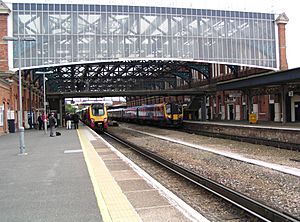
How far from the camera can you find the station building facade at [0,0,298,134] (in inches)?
1538

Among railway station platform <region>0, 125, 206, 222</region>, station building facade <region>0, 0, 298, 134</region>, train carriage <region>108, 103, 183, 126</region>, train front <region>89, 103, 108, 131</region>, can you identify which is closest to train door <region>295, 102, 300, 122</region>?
station building facade <region>0, 0, 298, 134</region>

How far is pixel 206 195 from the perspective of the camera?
8.52m

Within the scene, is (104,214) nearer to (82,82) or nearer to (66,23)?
(66,23)

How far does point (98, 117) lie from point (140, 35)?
41.8ft

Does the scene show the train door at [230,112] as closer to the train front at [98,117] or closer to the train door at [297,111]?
the train door at [297,111]

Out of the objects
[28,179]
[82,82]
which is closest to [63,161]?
[28,179]

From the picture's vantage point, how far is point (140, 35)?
41969mm

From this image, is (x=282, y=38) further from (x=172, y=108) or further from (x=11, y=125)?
(x=11, y=125)

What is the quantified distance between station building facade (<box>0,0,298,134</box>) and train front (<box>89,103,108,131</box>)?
7971 millimetres

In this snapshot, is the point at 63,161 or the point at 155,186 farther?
the point at 63,161

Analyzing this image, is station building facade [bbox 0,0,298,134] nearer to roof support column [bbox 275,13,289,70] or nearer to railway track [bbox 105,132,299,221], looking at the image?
roof support column [bbox 275,13,289,70]

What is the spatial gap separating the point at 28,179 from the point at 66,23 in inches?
1339

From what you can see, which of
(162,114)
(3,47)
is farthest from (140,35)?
(3,47)

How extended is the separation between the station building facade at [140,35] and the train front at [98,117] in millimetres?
7971
